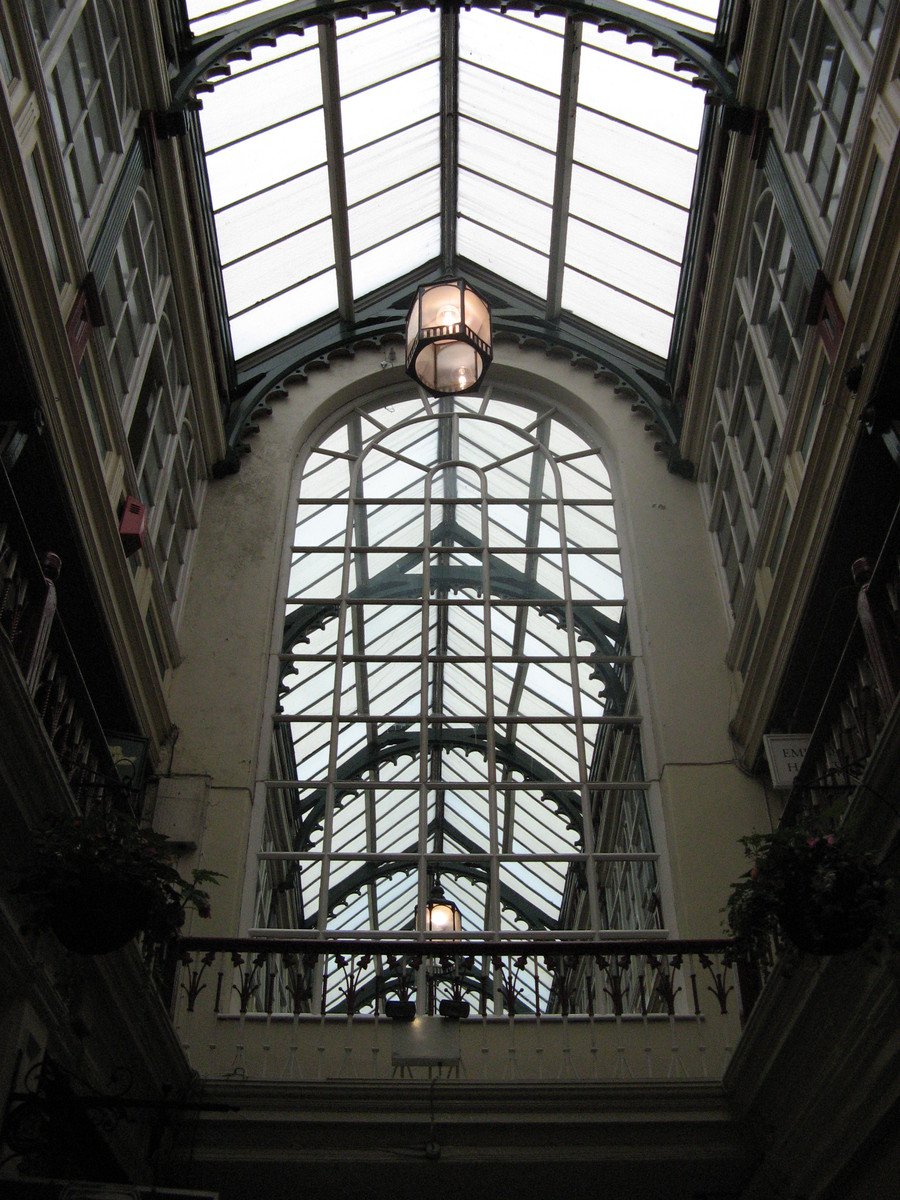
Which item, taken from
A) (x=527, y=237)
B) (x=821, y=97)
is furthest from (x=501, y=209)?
(x=821, y=97)

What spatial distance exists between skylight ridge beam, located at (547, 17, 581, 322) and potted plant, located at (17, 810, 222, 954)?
8.92m

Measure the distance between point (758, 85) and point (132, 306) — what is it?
5.60 metres

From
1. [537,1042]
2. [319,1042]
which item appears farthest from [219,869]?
[537,1042]

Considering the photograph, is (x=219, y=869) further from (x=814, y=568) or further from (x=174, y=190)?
(x=174, y=190)

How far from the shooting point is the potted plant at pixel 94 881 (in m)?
5.20

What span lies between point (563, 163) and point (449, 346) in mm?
4324

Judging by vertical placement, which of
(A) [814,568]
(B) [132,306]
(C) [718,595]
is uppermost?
(B) [132,306]

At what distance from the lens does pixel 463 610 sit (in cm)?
1498

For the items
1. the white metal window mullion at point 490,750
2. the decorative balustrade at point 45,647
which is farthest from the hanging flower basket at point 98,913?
the white metal window mullion at point 490,750

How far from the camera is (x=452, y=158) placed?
14102mm

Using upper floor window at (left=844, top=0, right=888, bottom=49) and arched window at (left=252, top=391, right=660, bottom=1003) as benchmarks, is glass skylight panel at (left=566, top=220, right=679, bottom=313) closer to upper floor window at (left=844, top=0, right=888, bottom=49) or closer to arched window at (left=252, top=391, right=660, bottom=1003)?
arched window at (left=252, top=391, right=660, bottom=1003)

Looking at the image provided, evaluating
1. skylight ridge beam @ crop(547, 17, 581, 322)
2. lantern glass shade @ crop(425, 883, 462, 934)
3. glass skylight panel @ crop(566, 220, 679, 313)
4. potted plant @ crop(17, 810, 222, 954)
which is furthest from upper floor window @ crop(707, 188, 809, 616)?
potted plant @ crop(17, 810, 222, 954)

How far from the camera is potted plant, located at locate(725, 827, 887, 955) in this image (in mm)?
5141

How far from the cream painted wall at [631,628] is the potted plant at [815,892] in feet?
12.3
